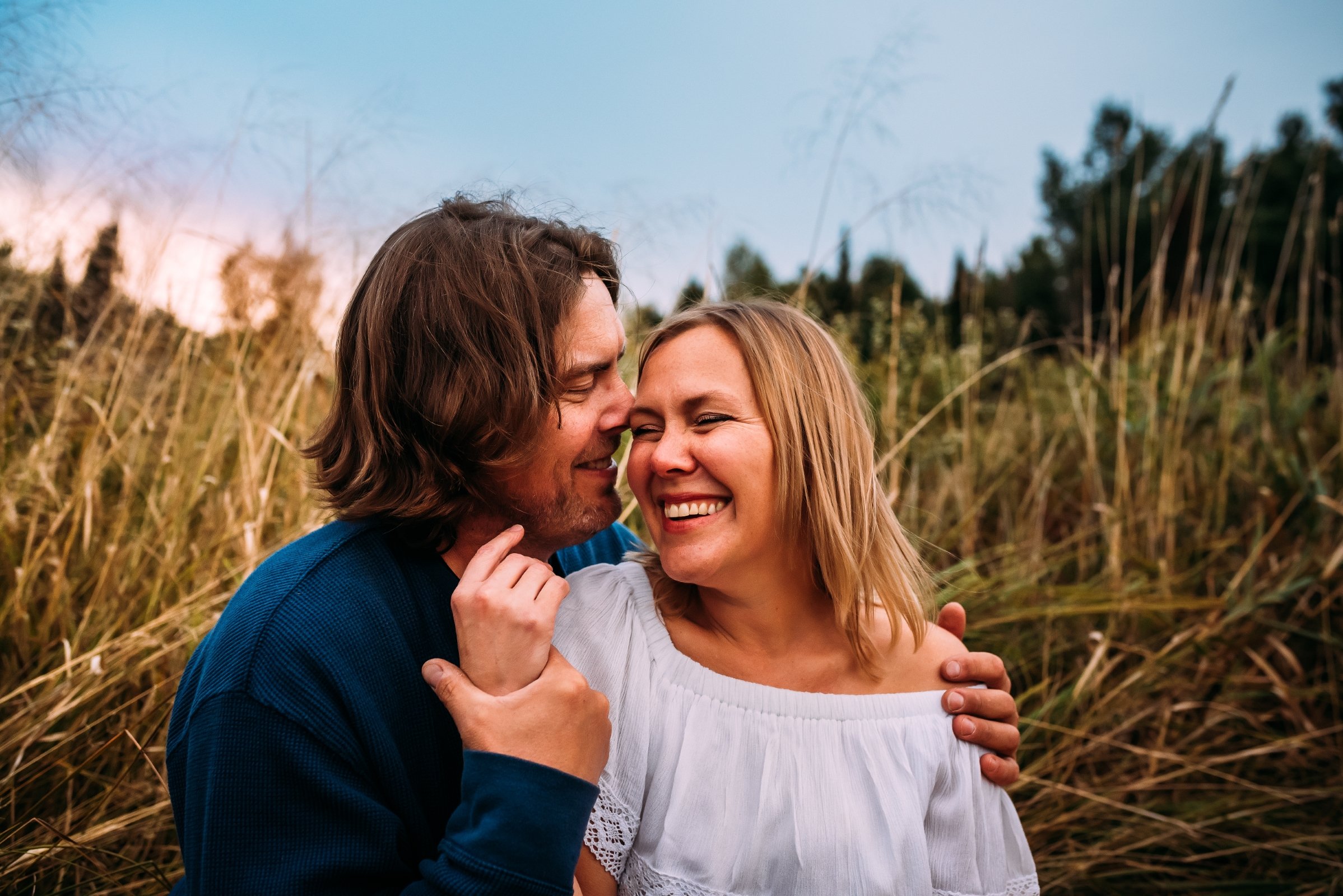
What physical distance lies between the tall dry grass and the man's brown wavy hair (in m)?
0.75

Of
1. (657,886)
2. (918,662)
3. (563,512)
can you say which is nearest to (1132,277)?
(918,662)

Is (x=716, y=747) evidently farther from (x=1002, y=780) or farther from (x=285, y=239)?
(x=285, y=239)

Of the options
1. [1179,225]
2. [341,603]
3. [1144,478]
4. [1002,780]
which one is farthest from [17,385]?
[1179,225]

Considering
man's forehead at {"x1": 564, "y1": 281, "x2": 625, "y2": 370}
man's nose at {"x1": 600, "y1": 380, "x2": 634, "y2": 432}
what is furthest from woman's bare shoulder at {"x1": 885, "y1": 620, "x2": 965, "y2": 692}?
man's forehead at {"x1": 564, "y1": 281, "x2": 625, "y2": 370}

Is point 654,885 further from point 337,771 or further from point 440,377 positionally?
point 440,377

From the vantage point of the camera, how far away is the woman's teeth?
1651mm

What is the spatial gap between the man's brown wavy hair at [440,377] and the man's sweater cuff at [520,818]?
57 centimetres

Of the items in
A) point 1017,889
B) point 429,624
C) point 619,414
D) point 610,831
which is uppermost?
point 619,414

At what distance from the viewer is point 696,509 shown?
1650 millimetres

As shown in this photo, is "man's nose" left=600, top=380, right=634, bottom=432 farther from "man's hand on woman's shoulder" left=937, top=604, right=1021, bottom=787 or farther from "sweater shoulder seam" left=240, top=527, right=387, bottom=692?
"man's hand on woman's shoulder" left=937, top=604, right=1021, bottom=787

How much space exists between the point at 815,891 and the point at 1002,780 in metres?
0.46

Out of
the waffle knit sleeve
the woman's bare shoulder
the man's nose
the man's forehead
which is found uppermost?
the man's forehead

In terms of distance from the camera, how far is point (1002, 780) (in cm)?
170

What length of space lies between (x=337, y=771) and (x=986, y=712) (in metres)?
1.27
